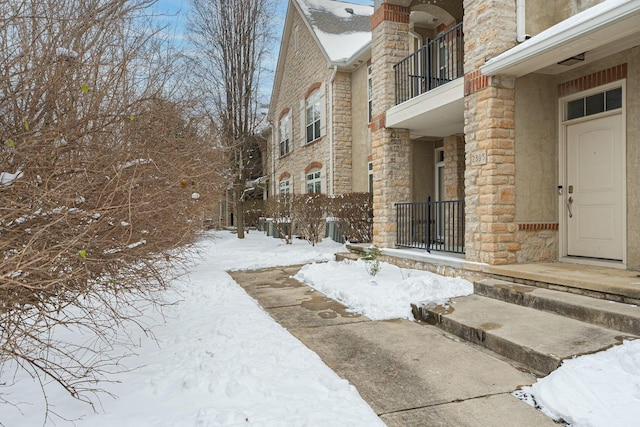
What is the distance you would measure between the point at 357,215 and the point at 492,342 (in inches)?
303

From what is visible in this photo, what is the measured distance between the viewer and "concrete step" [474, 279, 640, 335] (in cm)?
377

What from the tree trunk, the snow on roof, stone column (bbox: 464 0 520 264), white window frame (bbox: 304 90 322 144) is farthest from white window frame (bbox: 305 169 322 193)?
stone column (bbox: 464 0 520 264)

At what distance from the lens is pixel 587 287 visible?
4.55m

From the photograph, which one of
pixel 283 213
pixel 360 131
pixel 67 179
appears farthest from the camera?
pixel 283 213

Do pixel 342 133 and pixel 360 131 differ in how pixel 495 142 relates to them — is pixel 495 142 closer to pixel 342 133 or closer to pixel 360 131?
pixel 360 131

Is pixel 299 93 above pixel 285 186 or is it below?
above

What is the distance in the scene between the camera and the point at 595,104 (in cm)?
585

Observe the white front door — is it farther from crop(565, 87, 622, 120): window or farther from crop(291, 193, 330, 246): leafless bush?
crop(291, 193, 330, 246): leafless bush

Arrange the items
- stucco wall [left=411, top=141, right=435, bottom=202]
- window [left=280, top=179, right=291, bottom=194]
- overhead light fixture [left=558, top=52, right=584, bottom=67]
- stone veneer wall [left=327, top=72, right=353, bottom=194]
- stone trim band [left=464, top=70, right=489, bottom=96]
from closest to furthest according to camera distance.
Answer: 1. overhead light fixture [left=558, top=52, right=584, bottom=67]
2. stone trim band [left=464, top=70, right=489, bottom=96]
3. stucco wall [left=411, top=141, right=435, bottom=202]
4. stone veneer wall [left=327, top=72, right=353, bottom=194]
5. window [left=280, top=179, right=291, bottom=194]

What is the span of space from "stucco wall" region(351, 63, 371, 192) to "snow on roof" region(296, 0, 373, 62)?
812 millimetres

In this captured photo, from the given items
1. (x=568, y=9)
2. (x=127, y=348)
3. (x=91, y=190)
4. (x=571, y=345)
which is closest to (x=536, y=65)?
(x=568, y=9)

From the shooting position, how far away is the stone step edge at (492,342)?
3.32 meters

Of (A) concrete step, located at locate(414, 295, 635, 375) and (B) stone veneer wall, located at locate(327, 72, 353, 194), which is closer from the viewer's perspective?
A: (A) concrete step, located at locate(414, 295, 635, 375)

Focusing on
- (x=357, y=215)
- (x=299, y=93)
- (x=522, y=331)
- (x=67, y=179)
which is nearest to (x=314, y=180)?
(x=299, y=93)
